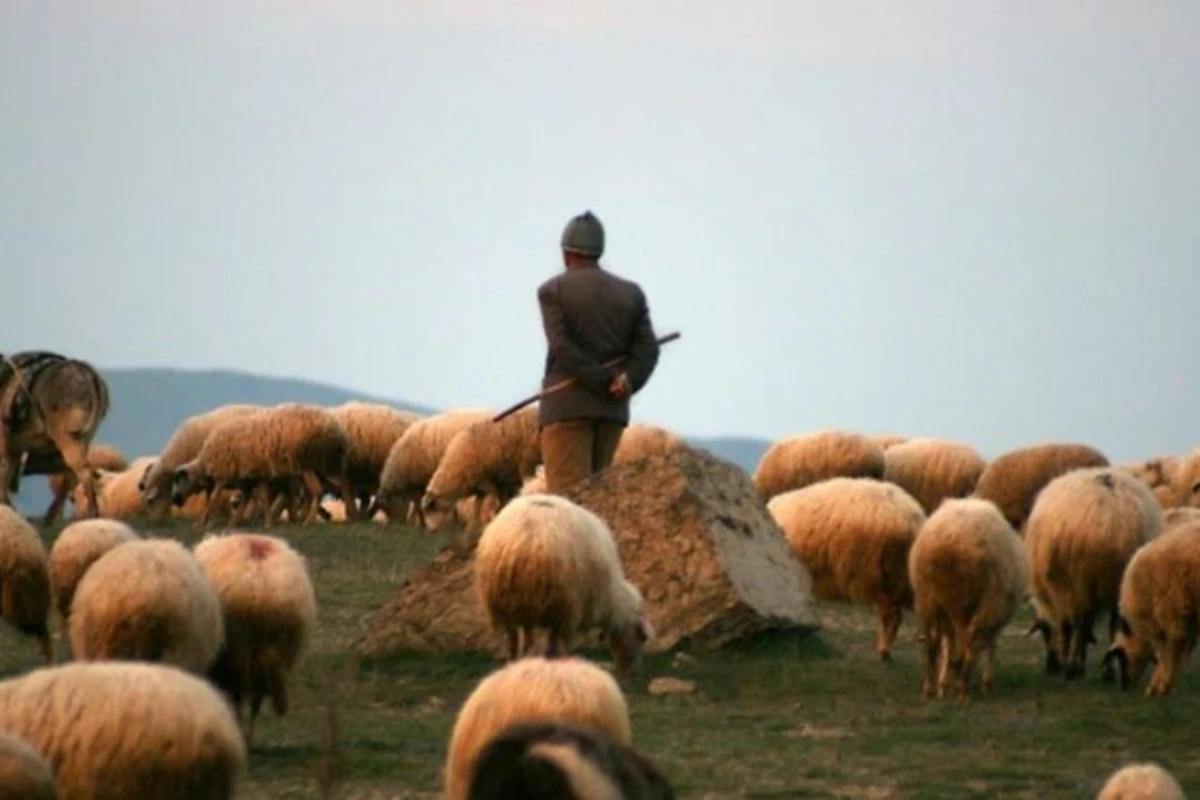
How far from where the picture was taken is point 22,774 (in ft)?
34.5

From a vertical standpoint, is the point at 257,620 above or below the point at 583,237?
below

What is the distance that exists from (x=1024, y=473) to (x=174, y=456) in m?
11.3

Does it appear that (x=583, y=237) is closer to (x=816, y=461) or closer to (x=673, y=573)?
(x=673, y=573)

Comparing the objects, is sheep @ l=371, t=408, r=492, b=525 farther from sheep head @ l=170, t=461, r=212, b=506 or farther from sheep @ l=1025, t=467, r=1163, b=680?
sheep @ l=1025, t=467, r=1163, b=680

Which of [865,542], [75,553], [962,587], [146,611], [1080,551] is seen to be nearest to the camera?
[146,611]

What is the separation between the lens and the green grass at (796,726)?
51.7 ft

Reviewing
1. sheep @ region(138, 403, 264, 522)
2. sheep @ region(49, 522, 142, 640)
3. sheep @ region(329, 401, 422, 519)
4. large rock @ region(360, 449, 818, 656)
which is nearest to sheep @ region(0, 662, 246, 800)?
sheep @ region(49, 522, 142, 640)

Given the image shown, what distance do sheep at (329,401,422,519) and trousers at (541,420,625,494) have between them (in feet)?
59.0

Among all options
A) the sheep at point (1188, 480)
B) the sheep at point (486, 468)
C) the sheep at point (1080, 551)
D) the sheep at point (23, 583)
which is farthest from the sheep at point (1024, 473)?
the sheep at point (23, 583)

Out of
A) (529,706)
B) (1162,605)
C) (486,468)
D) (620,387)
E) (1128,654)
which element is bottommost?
(486,468)

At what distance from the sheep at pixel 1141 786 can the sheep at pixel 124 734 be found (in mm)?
3241

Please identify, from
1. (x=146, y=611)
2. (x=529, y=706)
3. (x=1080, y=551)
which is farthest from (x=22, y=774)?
(x=1080, y=551)

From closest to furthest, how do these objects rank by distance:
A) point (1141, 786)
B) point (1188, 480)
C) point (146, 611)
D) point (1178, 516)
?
point (1141, 786)
point (146, 611)
point (1178, 516)
point (1188, 480)

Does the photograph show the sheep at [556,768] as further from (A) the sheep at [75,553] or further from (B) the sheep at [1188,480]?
(B) the sheep at [1188,480]
